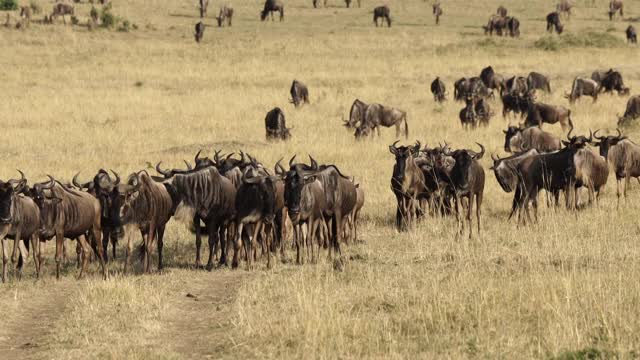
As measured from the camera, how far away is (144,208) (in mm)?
15047

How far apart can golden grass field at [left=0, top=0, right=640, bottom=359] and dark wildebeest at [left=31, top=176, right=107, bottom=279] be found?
754mm

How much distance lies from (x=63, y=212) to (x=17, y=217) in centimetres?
69

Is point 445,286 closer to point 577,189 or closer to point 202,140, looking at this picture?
point 577,189

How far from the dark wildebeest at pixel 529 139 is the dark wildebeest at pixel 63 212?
10595 mm

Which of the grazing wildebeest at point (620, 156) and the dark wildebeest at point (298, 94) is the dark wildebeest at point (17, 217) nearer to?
the grazing wildebeest at point (620, 156)

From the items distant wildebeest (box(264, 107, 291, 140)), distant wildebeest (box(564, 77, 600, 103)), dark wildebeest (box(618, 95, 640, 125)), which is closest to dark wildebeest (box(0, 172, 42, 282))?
distant wildebeest (box(264, 107, 291, 140))

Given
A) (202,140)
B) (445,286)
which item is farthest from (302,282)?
(202,140)

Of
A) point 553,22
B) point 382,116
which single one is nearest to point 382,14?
point 553,22

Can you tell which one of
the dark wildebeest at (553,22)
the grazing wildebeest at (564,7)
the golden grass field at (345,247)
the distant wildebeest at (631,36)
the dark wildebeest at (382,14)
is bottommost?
the golden grass field at (345,247)

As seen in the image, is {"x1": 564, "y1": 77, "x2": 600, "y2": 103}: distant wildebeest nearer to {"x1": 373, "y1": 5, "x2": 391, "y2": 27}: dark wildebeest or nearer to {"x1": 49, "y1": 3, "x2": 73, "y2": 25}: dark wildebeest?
{"x1": 373, "y1": 5, "x2": 391, "y2": 27}: dark wildebeest

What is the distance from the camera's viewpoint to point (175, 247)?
17.4 metres

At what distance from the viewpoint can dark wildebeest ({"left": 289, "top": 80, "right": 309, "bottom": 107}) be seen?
36156 mm

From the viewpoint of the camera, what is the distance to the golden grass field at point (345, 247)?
10.4 meters

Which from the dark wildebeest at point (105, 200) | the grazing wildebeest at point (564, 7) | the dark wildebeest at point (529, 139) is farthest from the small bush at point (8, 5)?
the dark wildebeest at point (105, 200)
